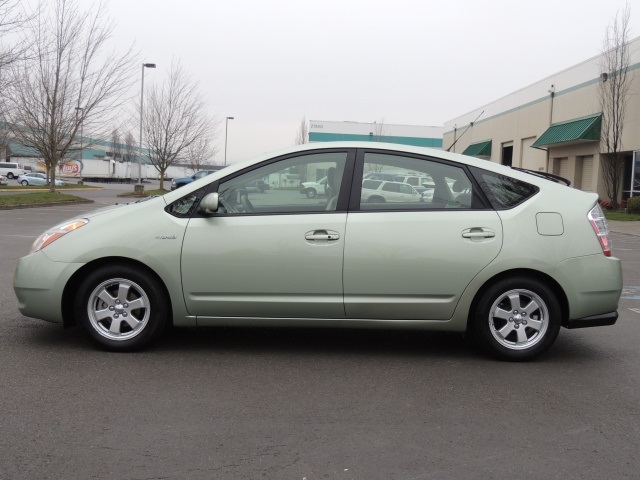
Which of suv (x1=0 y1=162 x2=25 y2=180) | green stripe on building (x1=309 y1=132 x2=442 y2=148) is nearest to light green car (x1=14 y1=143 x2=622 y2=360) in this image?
green stripe on building (x1=309 y1=132 x2=442 y2=148)

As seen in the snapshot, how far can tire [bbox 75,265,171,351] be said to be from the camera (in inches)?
200

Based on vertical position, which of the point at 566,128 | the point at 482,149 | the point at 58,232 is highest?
the point at 482,149

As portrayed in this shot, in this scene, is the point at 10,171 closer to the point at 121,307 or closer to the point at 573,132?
the point at 573,132

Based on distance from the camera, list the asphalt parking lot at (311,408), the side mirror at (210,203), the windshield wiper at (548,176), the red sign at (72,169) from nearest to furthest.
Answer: the asphalt parking lot at (311,408)
the side mirror at (210,203)
the windshield wiper at (548,176)
the red sign at (72,169)

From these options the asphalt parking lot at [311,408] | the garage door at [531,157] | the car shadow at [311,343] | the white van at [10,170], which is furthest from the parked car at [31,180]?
the asphalt parking lot at [311,408]

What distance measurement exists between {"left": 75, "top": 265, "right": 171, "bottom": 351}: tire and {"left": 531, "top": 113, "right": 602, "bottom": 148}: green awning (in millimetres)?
26964

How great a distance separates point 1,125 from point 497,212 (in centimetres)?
3668

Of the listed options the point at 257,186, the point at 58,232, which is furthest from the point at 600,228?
the point at 58,232

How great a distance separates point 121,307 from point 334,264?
1688mm

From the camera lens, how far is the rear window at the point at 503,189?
5.19 meters

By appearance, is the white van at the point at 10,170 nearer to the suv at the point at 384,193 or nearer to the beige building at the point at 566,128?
the beige building at the point at 566,128

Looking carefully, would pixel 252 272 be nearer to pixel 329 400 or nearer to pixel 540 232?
pixel 329 400

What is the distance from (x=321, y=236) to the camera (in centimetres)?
504

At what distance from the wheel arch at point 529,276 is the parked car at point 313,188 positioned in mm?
1445
